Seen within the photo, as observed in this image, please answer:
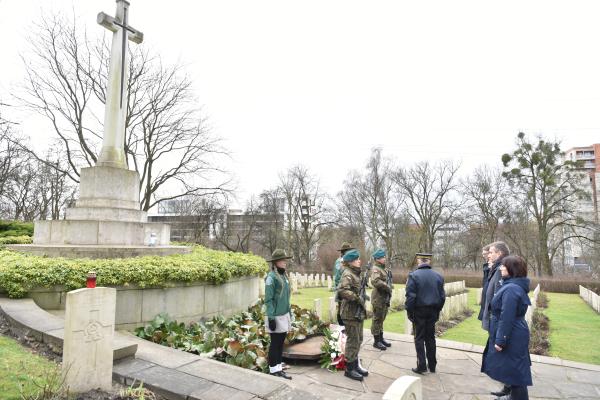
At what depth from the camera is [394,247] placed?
4097 centimetres

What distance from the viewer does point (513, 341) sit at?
409 cm

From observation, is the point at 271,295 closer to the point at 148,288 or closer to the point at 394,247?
the point at 148,288

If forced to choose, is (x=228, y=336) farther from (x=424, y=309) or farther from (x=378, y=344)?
(x=424, y=309)

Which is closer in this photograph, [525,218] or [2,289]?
[2,289]

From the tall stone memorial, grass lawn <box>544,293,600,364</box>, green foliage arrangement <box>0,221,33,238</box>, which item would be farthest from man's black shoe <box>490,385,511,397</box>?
green foliage arrangement <box>0,221,33,238</box>

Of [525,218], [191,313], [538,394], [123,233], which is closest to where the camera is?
[538,394]

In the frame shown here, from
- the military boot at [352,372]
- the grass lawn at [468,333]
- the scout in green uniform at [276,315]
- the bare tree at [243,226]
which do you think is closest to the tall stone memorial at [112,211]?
the scout in green uniform at [276,315]

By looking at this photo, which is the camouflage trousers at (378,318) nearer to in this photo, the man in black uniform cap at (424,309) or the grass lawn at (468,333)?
A: the man in black uniform cap at (424,309)

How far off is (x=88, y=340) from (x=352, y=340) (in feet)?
10.9

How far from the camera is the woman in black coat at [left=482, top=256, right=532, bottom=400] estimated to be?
4.02m

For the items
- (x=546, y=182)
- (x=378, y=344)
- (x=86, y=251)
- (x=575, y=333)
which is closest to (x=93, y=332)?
(x=86, y=251)

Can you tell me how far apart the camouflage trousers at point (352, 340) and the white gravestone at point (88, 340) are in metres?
3.02

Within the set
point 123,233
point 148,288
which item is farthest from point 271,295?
point 123,233

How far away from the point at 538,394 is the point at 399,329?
5295mm
